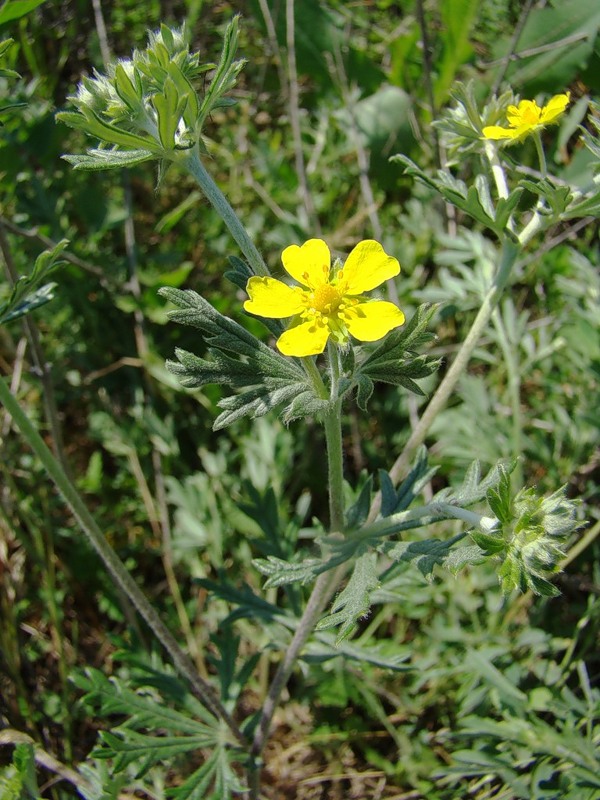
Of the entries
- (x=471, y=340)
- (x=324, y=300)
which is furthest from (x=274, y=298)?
(x=471, y=340)

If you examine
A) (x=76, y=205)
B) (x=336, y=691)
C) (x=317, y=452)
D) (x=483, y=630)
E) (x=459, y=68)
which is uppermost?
(x=76, y=205)

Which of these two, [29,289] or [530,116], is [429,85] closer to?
[530,116]

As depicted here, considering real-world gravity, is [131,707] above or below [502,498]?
below

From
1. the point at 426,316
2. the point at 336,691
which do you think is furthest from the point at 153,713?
the point at 426,316

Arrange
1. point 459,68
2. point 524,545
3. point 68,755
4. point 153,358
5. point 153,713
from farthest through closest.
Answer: point 459,68 → point 153,358 → point 68,755 → point 153,713 → point 524,545

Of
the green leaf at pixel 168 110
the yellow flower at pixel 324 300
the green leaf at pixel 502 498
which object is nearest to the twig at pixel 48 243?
the green leaf at pixel 168 110

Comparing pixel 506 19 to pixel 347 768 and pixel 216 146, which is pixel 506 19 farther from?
pixel 347 768
